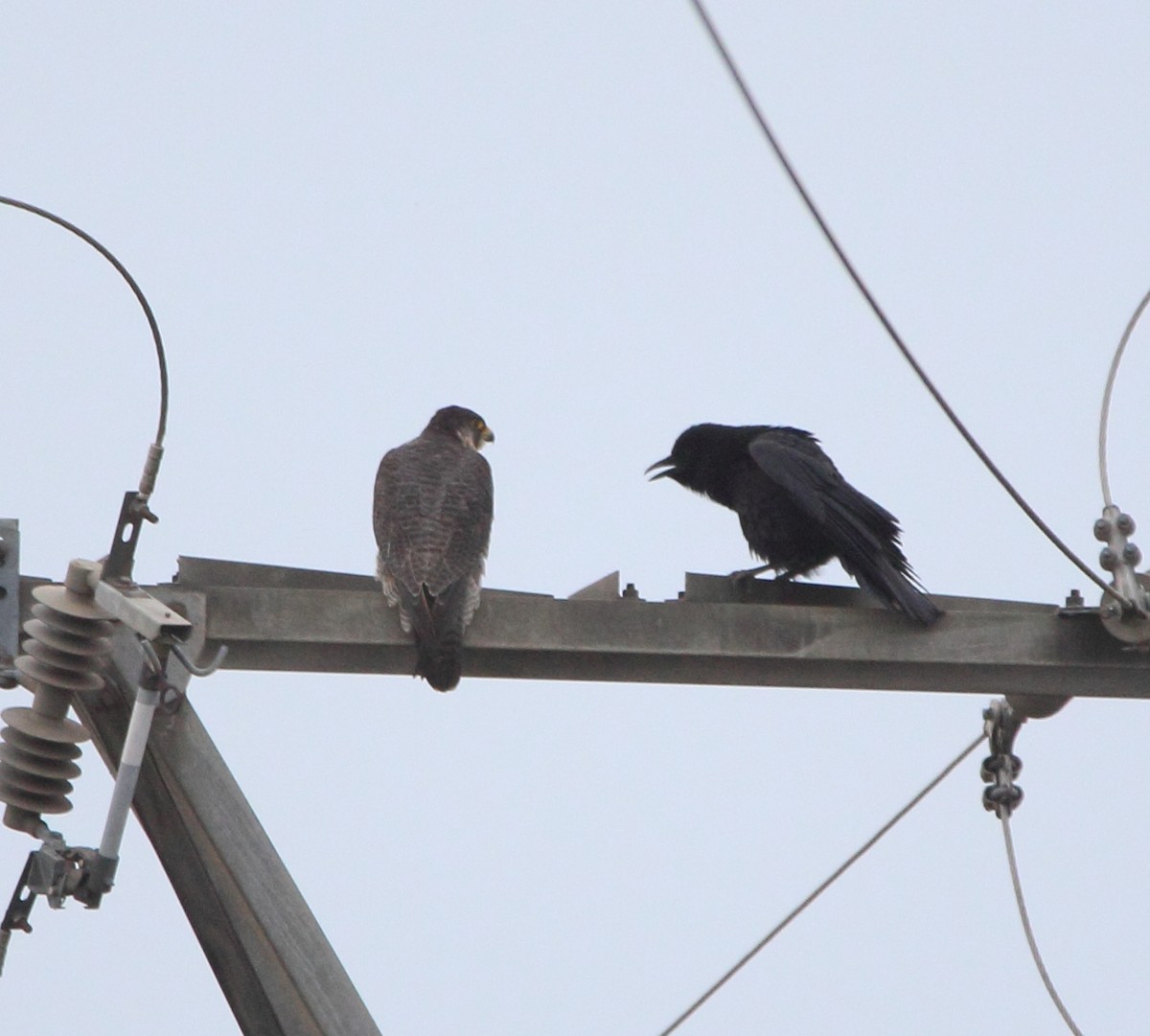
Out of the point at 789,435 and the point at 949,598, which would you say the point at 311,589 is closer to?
the point at 949,598

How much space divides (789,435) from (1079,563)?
2279 mm

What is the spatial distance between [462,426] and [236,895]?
3.93 meters

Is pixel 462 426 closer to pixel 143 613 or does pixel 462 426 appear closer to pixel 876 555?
pixel 876 555

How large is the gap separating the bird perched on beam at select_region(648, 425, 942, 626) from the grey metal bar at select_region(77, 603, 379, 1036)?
5.65ft

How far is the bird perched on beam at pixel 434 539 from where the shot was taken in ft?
13.6

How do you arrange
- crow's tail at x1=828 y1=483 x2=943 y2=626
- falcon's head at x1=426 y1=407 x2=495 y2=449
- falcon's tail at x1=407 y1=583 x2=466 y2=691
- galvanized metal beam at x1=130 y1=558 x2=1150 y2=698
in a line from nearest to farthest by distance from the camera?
galvanized metal beam at x1=130 y1=558 x2=1150 y2=698 < falcon's tail at x1=407 y1=583 x2=466 y2=691 < crow's tail at x1=828 y1=483 x2=943 y2=626 < falcon's head at x1=426 y1=407 x2=495 y2=449

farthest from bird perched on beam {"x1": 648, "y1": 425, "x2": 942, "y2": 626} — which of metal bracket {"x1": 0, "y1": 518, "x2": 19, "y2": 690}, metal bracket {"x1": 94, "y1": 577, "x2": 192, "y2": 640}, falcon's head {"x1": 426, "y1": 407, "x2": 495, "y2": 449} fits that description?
metal bracket {"x1": 0, "y1": 518, "x2": 19, "y2": 690}

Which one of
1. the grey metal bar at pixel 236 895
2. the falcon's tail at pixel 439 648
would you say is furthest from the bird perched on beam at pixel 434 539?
the grey metal bar at pixel 236 895

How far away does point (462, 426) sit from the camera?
24.0ft

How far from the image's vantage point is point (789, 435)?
641 cm

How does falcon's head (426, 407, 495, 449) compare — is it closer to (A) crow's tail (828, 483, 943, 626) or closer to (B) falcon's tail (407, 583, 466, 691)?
(A) crow's tail (828, 483, 943, 626)

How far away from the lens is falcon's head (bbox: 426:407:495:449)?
23.8 ft

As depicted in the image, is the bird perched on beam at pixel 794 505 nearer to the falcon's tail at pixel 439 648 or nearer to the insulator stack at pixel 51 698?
the falcon's tail at pixel 439 648

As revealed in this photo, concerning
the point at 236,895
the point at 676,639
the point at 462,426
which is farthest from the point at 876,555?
the point at 462,426
